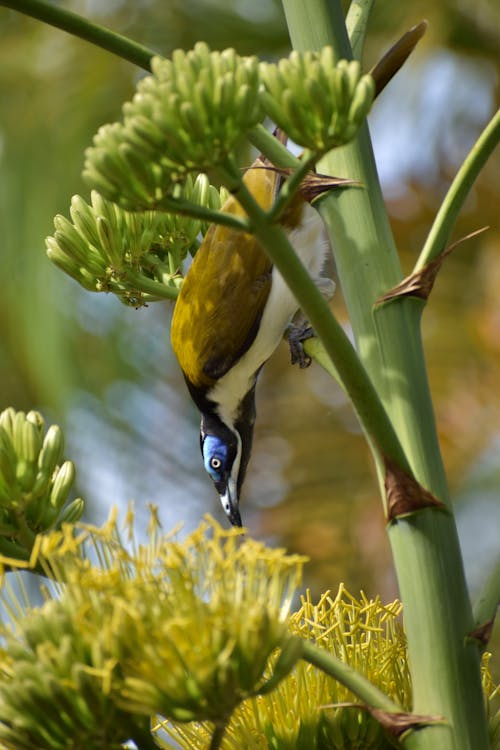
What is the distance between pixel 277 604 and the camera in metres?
1.24

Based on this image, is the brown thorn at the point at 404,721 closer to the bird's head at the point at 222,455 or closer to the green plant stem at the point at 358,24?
the green plant stem at the point at 358,24

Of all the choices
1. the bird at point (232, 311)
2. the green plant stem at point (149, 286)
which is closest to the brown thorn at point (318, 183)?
the green plant stem at point (149, 286)

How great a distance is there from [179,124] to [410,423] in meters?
0.44

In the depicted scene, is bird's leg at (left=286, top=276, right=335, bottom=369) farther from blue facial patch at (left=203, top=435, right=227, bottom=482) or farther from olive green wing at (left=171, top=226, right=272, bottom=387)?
blue facial patch at (left=203, top=435, right=227, bottom=482)

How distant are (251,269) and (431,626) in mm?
1637

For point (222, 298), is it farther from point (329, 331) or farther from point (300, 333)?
point (329, 331)

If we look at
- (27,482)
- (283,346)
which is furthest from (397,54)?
(283,346)

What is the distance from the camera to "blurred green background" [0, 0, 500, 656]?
5137mm

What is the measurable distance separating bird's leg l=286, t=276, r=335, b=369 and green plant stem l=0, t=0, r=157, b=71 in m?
1.12

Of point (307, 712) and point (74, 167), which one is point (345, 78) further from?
point (74, 167)

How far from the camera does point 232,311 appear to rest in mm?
2801

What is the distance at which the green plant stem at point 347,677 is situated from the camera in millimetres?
1281

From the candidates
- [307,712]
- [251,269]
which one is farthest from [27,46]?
[307,712]

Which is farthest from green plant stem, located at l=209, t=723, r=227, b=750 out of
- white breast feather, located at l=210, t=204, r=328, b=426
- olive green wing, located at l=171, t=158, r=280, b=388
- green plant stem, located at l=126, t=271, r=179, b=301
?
white breast feather, located at l=210, t=204, r=328, b=426
